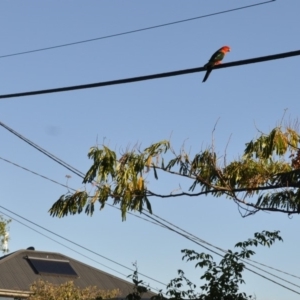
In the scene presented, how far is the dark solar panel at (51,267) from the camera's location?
35562mm

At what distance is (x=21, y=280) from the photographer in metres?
34.3

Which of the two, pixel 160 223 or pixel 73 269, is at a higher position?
pixel 73 269

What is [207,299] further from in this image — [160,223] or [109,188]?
[160,223]

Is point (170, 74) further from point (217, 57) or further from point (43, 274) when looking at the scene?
point (43, 274)

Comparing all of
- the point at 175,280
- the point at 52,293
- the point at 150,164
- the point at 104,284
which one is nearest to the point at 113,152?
the point at 150,164

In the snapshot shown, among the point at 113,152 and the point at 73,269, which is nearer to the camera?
the point at 113,152

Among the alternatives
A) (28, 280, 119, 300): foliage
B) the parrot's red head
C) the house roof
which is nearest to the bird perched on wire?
the parrot's red head

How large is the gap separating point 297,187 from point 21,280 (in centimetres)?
2177

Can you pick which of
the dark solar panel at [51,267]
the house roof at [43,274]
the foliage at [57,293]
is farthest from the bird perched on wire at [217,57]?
the dark solar panel at [51,267]

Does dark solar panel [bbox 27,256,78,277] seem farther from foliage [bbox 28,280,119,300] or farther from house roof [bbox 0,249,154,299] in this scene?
foliage [bbox 28,280,119,300]

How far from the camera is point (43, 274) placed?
116 feet

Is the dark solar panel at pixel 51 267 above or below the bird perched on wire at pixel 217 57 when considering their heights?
above

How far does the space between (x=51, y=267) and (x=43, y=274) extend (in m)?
0.86

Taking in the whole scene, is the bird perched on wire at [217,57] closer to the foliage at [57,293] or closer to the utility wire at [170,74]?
the utility wire at [170,74]
